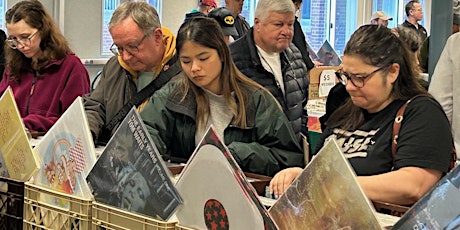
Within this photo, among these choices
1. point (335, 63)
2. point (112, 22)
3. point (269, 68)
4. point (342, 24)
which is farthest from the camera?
point (342, 24)

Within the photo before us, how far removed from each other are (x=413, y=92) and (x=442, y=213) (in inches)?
45.2

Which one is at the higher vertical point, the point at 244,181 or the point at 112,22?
the point at 112,22

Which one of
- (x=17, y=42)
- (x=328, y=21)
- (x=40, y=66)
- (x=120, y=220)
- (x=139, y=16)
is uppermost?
(x=139, y=16)

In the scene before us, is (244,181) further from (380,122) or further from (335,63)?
(335,63)

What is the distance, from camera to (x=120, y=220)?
1.56 meters

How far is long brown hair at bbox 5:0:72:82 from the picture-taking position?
3318 mm

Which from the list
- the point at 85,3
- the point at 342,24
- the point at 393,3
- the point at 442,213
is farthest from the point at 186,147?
the point at 393,3

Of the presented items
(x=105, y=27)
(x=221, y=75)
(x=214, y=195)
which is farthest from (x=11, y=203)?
(x=105, y=27)

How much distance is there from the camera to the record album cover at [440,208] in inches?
43.9

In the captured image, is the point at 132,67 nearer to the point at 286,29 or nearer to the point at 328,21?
the point at 286,29

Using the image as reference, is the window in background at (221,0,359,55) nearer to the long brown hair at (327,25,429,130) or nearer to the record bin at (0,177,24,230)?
the long brown hair at (327,25,429,130)

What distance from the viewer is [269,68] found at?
3.67m

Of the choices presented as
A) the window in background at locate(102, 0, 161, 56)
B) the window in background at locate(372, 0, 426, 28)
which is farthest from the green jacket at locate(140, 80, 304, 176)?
the window in background at locate(372, 0, 426, 28)

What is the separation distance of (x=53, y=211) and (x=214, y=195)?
0.46m
